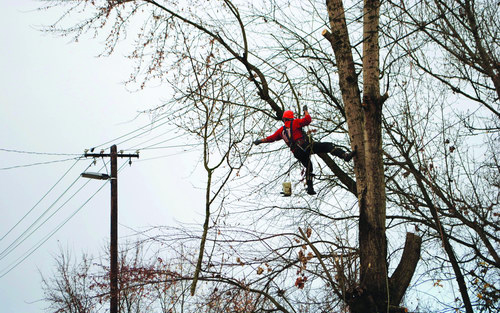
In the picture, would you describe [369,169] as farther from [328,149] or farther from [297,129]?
[297,129]

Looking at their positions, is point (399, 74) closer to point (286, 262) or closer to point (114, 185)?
point (286, 262)

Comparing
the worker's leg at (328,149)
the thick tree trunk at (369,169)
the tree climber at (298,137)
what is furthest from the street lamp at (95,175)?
the thick tree trunk at (369,169)

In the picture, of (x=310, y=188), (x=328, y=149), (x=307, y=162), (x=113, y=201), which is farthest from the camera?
(x=113, y=201)

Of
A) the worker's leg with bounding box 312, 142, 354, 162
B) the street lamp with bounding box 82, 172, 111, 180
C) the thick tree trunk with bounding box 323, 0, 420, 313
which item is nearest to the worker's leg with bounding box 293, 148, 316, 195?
the worker's leg with bounding box 312, 142, 354, 162

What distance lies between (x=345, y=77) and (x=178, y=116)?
87.3 inches

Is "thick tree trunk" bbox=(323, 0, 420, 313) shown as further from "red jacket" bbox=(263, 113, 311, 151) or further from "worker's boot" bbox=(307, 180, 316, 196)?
"worker's boot" bbox=(307, 180, 316, 196)

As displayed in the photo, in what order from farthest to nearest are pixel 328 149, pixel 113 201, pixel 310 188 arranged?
1. pixel 113 201
2. pixel 310 188
3. pixel 328 149

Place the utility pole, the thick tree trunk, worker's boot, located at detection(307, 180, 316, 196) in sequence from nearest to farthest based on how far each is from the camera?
the thick tree trunk → worker's boot, located at detection(307, 180, 316, 196) → the utility pole

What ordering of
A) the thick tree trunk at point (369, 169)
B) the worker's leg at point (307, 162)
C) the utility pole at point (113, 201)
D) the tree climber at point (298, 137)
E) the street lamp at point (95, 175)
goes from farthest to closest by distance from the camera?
the street lamp at point (95, 175) < the utility pole at point (113, 201) < the worker's leg at point (307, 162) < the tree climber at point (298, 137) < the thick tree trunk at point (369, 169)

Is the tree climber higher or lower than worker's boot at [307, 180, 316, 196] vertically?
higher

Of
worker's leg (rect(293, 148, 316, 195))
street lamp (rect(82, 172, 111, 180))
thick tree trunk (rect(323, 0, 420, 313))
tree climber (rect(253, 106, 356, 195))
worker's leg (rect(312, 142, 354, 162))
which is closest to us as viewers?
thick tree trunk (rect(323, 0, 420, 313))

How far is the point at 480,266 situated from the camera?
8508 millimetres

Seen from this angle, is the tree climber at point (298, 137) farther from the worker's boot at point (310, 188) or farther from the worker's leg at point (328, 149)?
the worker's boot at point (310, 188)

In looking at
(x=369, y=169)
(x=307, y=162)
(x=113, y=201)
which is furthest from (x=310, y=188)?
(x=113, y=201)
